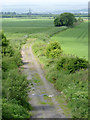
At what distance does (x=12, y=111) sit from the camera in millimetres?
9586

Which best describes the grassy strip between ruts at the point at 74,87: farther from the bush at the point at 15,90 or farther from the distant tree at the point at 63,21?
the distant tree at the point at 63,21

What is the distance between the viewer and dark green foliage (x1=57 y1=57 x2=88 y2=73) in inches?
726

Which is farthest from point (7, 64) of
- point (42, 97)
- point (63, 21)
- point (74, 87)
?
point (63, 21)

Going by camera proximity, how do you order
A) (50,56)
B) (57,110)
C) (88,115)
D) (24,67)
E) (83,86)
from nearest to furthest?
(88,115) < (57,110) < (83,86) < (24,67) < (50,56)

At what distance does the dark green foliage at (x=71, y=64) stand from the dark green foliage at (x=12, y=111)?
8.45m

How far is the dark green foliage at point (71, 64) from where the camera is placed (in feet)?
60.5

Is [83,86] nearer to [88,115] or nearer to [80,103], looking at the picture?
[80,103]

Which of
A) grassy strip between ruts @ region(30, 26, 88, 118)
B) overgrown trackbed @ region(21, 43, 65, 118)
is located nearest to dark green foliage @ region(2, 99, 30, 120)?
overgrown trackbed @ region(21, 43, 65, 118)

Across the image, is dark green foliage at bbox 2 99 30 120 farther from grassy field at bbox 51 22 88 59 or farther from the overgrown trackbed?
grassy field at bbox 51 22 88 59

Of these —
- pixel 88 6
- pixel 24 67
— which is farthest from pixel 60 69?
pixel 88 6

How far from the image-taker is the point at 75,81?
16141 mm

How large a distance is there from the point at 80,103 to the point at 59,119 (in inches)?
69.6

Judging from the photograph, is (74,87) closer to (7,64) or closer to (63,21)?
(7,64)

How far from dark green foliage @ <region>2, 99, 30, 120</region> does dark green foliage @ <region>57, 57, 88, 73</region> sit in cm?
845
